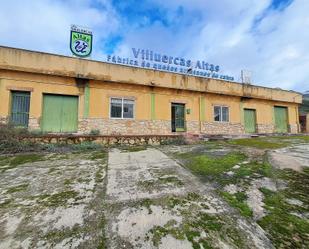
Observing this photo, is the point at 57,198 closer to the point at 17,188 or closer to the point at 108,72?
the point at 17,188

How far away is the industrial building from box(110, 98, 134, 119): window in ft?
0.04

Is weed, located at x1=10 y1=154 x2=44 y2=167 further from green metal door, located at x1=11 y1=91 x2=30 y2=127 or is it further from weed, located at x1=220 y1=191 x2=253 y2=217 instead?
weed, located at x1=220 y1=191 x2=253 y2=217

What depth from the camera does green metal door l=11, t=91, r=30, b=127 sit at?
381 inches

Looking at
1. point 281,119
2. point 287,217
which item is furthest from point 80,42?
point 281,119

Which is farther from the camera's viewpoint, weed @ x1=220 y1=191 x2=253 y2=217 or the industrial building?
the industrial building

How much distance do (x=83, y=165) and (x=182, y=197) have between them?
3.35 metres

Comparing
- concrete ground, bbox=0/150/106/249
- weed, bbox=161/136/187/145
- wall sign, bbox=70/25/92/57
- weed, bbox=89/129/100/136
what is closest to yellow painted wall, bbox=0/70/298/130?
weed, bbox=89/129/100/136

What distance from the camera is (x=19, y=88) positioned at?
31.7 ft

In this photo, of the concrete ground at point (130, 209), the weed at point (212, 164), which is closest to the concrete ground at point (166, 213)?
the concrete ground at point (130, 209)

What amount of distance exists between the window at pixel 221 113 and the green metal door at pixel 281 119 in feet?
19.5

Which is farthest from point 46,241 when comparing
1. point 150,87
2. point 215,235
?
point 150,87

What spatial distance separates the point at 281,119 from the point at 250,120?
4.12 meters

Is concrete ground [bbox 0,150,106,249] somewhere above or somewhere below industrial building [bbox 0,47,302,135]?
below

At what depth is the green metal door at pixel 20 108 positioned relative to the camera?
969 centimetres
